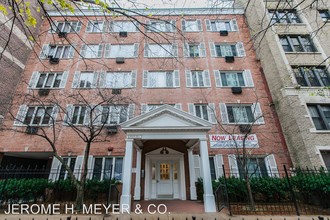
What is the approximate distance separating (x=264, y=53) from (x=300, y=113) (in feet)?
20.6

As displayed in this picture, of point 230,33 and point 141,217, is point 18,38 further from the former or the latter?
point 230,33

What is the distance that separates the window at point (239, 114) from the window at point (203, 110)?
0.80 m

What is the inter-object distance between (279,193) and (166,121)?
23.4 feet

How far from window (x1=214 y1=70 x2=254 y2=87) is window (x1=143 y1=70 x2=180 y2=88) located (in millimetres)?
3464

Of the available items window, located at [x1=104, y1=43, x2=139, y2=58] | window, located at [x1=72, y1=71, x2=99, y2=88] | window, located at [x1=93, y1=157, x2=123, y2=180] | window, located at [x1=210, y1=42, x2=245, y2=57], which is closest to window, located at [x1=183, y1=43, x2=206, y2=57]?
window, located at [x1=210, y1=42, x2=245, y2=57]

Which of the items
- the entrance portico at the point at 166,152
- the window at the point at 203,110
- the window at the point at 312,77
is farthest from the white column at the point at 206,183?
the window at the point at 312,77

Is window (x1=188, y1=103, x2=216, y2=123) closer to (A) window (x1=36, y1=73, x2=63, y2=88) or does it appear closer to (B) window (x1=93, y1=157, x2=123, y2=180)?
(B) window (x1=93, y1=157, x2=123, y2=180)

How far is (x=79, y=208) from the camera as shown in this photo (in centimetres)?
716

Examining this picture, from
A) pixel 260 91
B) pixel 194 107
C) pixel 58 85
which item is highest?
pixel 58 85

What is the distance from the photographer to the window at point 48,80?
1342 centimetres

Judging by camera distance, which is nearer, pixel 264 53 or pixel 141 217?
pixel 141 217

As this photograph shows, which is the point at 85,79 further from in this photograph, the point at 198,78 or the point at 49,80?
the point at 198,78

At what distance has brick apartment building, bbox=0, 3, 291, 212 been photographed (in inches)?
400

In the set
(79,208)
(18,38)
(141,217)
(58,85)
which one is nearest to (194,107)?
(141,217)
